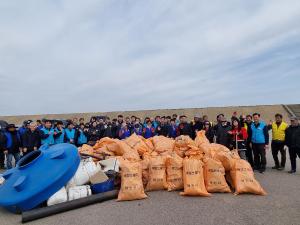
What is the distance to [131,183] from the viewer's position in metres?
6.30

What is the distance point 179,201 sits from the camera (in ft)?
19.4

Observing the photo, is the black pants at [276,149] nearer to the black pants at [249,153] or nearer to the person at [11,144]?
the black pants at [249,153]

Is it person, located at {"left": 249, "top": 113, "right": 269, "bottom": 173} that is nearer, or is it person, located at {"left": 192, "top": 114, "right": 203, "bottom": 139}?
person, located at {"left": 249, "top": 113, "right": 269, "bottom": 173}

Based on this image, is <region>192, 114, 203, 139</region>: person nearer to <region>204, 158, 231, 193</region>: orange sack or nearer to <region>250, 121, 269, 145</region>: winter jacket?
<region>250, 121, 269, 145</region>: winter jacket

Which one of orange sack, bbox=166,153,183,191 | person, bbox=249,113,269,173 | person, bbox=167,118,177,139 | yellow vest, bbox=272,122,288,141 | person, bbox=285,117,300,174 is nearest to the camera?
orange sack, bbox=166,153,183,191

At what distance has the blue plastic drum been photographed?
5691 millimetres

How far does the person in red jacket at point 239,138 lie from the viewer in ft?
28.9

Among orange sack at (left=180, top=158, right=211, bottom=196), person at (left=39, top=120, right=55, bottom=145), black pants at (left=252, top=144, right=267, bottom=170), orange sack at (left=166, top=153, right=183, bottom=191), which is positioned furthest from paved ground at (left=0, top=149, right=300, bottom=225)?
person at (left=39, top=120, right=55, bottom=145)

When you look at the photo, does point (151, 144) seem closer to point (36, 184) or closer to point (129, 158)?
point (129, 158)

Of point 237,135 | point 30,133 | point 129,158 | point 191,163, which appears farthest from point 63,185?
point 237,135

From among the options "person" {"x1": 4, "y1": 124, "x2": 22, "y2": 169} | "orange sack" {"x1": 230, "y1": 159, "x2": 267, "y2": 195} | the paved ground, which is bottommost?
the paved ground

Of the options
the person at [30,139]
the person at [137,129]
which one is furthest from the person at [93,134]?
the person at [30,139]

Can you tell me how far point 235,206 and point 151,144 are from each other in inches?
130

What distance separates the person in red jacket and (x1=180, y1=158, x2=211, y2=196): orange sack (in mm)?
2574
